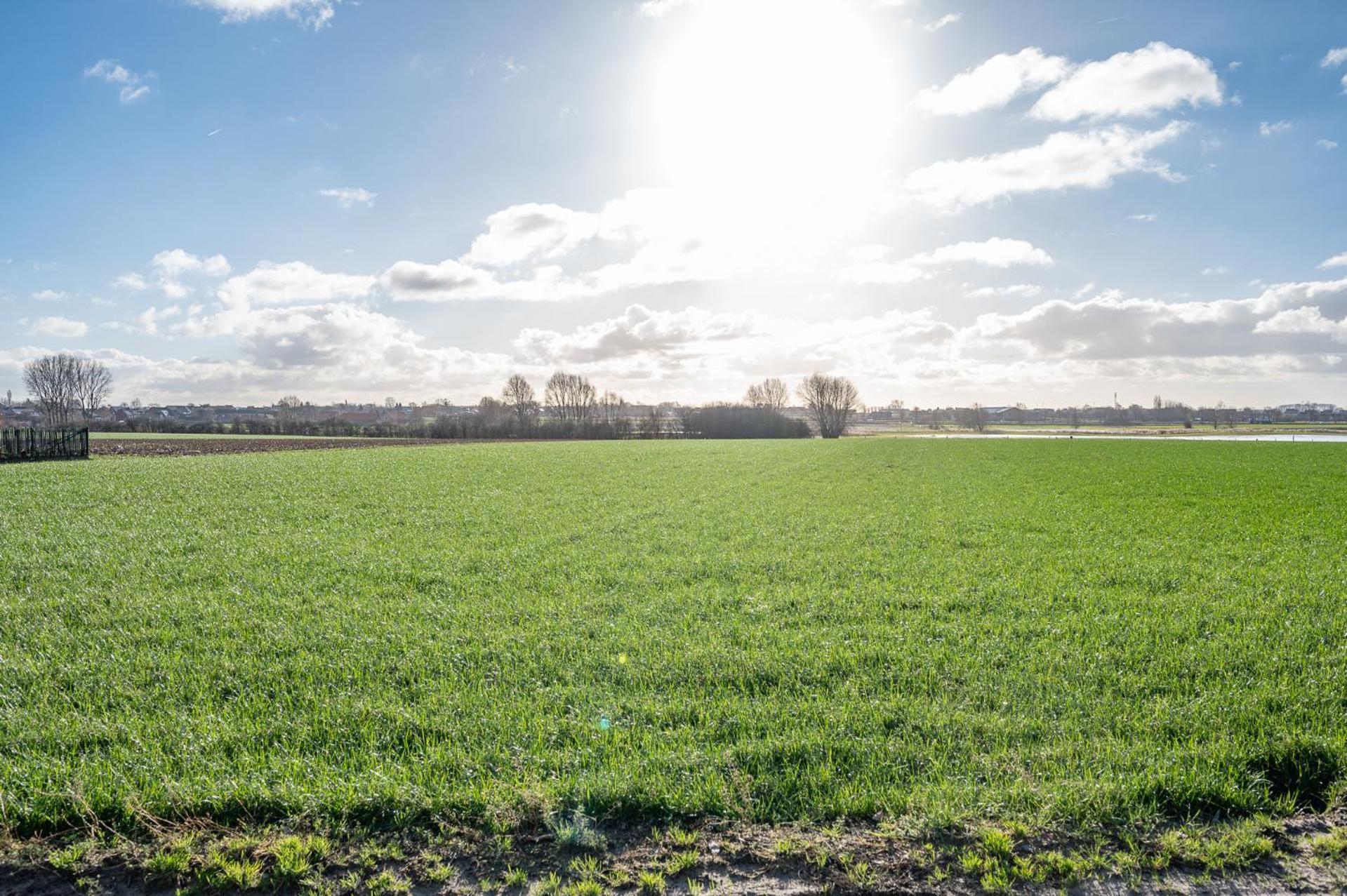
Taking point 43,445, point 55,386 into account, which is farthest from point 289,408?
point 43,445

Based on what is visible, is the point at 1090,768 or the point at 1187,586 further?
the point at 1187,586

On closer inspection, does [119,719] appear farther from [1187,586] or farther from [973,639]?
[1187,586]

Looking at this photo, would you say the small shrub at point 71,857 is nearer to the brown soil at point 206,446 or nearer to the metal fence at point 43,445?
the metal fence at point 43,445

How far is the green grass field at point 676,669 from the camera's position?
14.2 feet

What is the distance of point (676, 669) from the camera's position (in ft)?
21.0

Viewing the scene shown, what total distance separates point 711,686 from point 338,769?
303 cm

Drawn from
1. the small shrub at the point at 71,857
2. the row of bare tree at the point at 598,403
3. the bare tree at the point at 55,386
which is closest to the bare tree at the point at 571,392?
the row of bare tree at the point at 598,403

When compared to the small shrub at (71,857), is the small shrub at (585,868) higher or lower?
lower

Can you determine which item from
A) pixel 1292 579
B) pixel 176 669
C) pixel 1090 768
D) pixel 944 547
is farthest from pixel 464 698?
pixel 1292 579

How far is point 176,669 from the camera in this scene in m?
6.48

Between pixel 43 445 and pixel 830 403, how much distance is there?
106 metres

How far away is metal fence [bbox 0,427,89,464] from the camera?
3738cm

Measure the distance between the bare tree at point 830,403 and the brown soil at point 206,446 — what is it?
234 ft

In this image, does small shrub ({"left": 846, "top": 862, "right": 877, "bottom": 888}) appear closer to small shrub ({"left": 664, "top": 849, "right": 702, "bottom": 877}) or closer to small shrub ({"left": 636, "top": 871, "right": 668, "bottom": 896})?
small shrub ({"left": 664, "top": 849, "right": 702, "bottom": 877})
